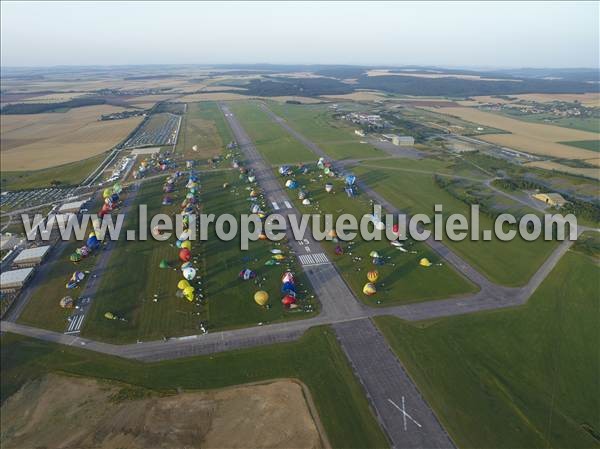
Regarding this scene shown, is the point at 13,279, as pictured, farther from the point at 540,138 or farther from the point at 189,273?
the point at 540,138

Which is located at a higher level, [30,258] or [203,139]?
[203,139]

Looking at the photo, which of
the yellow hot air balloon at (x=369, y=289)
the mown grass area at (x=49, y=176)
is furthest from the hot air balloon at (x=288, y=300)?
the mown grass area at (x=49, y=176)

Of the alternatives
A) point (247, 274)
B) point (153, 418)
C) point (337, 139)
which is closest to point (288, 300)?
point (247, 274)

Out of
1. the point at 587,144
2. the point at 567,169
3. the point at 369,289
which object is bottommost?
the point at 369,289

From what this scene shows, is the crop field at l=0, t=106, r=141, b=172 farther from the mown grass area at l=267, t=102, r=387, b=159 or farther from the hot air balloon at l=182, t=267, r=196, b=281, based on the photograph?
the hot air balloon at l=182, t=267, r=196, b=281

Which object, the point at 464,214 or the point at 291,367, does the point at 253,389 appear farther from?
the point at 464,214

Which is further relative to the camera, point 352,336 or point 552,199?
point 552,199
